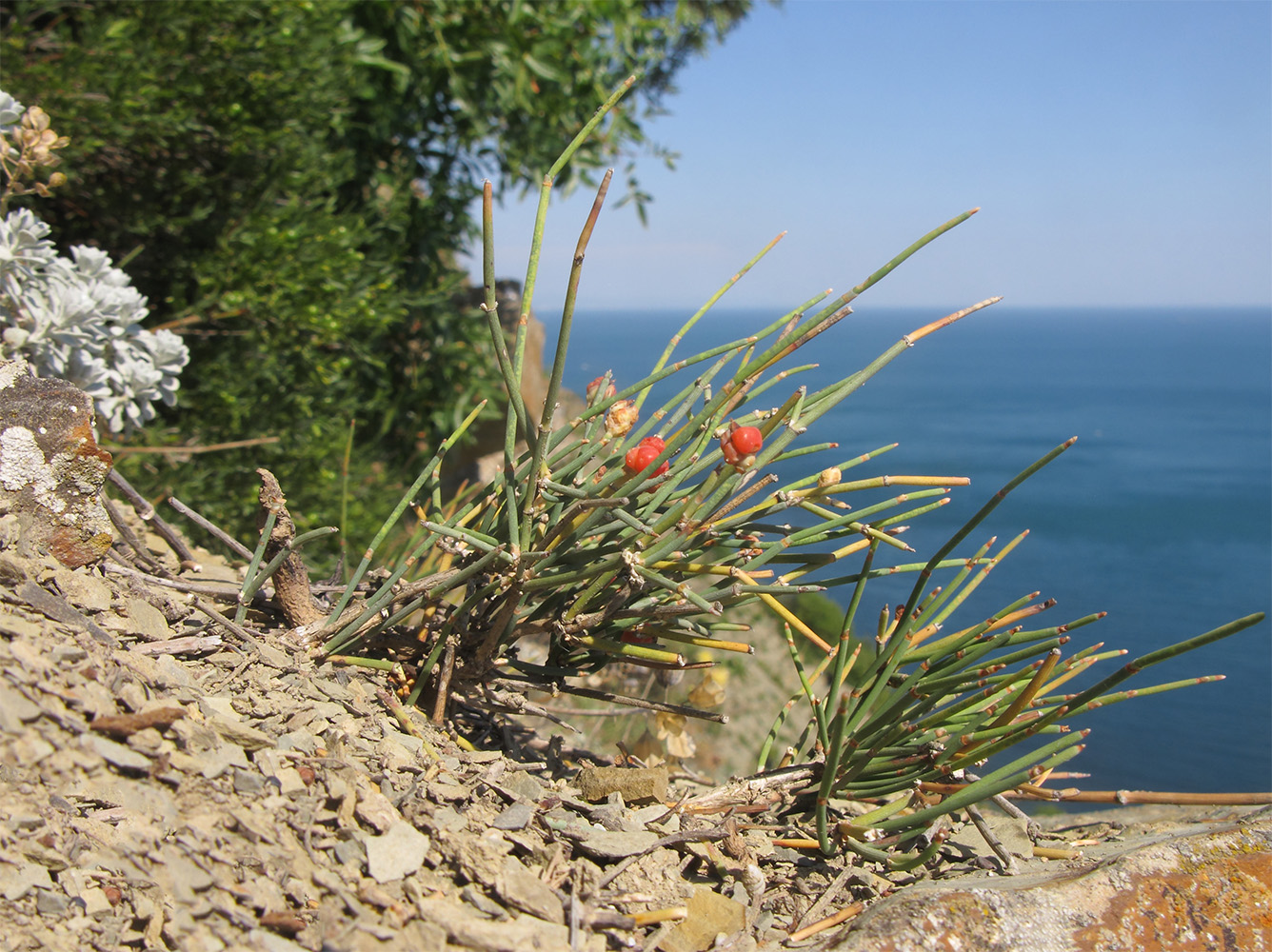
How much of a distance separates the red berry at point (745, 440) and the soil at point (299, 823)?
561mm

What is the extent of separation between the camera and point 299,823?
3.36 feet

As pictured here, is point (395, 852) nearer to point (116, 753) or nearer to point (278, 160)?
point (116, 753)

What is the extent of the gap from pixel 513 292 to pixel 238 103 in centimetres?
353

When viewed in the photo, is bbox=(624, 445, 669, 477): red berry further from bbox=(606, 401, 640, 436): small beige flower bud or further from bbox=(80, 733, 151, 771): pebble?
bbox=(80, 733, 151, 771): pebble

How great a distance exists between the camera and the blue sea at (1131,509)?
11.3m

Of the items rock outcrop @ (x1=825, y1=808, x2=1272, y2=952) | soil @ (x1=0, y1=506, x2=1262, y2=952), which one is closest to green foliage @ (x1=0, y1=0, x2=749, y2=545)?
soil @ (x1=0, y1=506, x2=1262, y2=952)

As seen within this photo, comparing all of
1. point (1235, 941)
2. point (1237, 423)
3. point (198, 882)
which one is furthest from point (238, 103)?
point (1237, 423)

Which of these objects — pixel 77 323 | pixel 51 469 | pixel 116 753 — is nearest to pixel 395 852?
pixel 116 753

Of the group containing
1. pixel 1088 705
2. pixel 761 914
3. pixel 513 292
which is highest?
pixel 513 292

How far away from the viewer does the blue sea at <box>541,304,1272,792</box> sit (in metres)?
11.3

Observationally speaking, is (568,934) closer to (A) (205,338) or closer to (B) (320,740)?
(B) (320,740)

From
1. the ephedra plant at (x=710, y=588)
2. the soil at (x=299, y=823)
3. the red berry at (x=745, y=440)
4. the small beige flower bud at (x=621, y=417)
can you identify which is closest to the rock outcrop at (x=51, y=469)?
the soil at (x=299, y=823)

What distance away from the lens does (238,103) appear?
3.09 metres

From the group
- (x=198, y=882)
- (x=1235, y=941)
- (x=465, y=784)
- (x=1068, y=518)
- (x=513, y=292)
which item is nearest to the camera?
(x=198, y=882)
